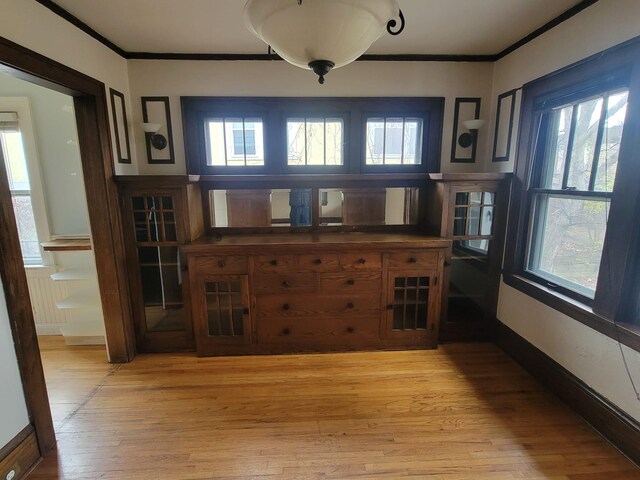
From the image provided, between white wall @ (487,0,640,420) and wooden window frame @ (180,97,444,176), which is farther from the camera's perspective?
wooden window frame @ (180,97,444,176)

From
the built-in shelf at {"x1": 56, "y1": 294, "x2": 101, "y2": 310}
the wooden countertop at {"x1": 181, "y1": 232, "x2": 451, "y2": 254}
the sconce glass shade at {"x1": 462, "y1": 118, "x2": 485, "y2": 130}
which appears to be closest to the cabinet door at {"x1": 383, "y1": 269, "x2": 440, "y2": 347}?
the wooden countertop at {"x1": 181, "y1": 232, "x2": 451, "y2": 254}

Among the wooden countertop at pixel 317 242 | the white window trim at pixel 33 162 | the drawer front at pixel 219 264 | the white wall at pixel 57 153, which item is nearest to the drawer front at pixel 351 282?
the wooden countertop at pixel 317 242

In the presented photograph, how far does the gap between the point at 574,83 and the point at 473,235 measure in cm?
124

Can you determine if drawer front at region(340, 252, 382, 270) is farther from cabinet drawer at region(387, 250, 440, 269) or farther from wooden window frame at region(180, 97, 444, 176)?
wooden window frame at region(180, 97, 444, 176)

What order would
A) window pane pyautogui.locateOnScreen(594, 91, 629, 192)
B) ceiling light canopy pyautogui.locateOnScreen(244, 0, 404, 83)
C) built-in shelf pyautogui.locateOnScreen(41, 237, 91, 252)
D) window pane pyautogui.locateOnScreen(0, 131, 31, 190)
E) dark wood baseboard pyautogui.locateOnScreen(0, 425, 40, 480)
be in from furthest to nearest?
1. window pane pyautogui.locateOnScreen(0, 131, 31, 190)
2. built-in shelf pyautogui.locateOnScreen(41, 237, 91, 252)
3. window pane pyautogui.locateOnScreen(594, 91, 629, 192)
4. dark wood baseboard pyautogui.locateOnScreen(0, 425, 40, 480)
5. ceiling light canopy pyautogui.locateOnScreen(244, 0, 404, 83)

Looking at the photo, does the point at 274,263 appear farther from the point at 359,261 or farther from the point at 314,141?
the point at 314,141

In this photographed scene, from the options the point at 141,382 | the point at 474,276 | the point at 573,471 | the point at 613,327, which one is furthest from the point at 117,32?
the point at 573,471

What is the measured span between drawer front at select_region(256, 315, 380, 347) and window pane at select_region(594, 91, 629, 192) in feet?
5.81

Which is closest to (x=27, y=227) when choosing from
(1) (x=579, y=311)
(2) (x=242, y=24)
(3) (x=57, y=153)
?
(3) (x=57, y=153)

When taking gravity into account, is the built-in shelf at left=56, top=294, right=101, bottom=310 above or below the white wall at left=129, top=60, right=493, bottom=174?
below

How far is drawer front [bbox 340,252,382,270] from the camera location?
2555mm

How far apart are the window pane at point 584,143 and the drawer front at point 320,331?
1.72 m

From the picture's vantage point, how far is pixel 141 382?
233 centimetres

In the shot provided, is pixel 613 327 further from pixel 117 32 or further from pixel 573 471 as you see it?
pixel 117 32
